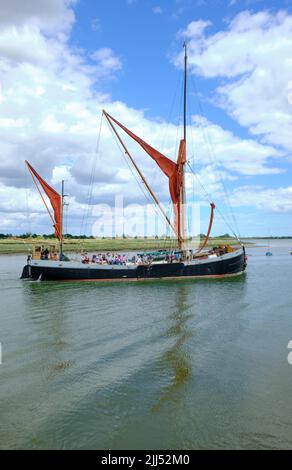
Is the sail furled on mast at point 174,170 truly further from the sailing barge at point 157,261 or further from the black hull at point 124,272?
the black hull at point 124,272

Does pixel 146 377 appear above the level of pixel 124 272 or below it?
below

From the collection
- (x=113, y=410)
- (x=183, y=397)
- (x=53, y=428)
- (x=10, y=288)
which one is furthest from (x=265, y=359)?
(x=10, y=288)

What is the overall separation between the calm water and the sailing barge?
17987mm

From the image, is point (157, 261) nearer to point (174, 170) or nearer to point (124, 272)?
point (124, 272)

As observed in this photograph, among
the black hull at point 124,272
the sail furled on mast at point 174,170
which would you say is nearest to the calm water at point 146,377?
the black hull at point 124,272

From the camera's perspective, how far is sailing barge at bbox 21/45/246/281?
45.8 metres

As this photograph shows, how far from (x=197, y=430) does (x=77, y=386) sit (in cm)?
460

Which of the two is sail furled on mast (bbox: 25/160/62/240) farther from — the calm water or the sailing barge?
the calm water

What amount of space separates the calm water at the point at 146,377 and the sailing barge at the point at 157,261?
17987mm

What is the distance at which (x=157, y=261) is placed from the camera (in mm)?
48344

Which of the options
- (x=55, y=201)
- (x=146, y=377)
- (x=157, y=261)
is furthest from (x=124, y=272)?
(x=146, y=377)

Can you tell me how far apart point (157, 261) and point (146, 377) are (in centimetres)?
3473
